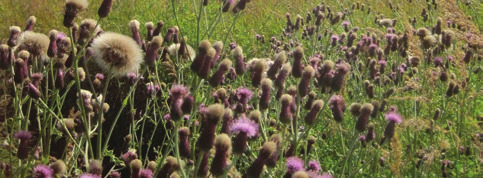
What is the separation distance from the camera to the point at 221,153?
4.89ft

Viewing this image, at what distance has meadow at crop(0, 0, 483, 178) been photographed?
1.81 metres

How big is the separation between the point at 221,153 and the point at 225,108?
795 millimetres

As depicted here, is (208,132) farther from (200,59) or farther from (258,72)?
(258,72)

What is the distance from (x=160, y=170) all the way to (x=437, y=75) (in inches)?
65.9

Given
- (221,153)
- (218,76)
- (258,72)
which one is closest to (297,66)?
(258,72)

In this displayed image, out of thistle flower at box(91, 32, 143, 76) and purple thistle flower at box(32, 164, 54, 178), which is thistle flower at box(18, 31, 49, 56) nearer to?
thistle flower at box(91, 32, 143, 76)

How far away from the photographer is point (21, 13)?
5262 millimetres

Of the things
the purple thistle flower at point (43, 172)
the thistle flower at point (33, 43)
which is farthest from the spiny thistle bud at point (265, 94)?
the thistle flower at point (33, 43)

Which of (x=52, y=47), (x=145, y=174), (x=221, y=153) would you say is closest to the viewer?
(x=221, y=153)

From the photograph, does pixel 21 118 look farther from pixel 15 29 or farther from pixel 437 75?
pixel 437 75

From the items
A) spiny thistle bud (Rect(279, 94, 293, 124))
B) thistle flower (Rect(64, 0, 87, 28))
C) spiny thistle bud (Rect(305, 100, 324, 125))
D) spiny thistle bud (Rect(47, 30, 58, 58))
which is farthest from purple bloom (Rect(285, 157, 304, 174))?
spiny thistle bud (Rect(47, 30, 58, 58))

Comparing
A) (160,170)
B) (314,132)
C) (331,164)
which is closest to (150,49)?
(160,170)

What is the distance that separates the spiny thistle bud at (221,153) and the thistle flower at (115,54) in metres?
Result: 0.55

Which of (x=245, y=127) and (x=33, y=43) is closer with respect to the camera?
(x=245, y=127)
